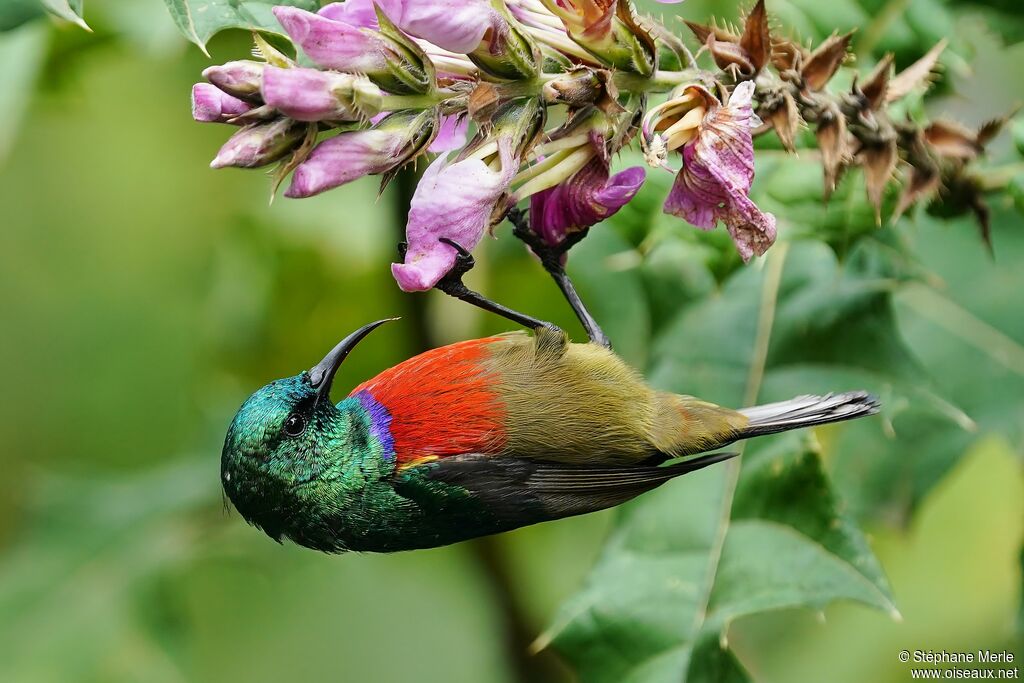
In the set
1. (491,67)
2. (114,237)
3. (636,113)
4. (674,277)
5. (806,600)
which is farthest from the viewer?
(114,237)

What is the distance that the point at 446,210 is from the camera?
1.76m

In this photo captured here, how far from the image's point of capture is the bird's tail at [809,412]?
8.49 feet

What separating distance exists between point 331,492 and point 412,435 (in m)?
0.26

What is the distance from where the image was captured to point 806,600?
241cm

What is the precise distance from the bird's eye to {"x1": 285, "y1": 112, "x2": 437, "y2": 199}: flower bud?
119 cm

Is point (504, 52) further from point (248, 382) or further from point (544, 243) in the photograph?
point (248, 382)

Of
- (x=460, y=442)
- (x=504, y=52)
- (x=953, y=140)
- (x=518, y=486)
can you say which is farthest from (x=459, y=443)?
(x=953, y=140)

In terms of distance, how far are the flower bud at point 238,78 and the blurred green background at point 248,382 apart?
53.8 inches

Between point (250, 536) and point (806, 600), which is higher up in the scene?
point (806, 600)

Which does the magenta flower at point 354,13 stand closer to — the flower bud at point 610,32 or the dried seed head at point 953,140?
the flower bud at point 610,32

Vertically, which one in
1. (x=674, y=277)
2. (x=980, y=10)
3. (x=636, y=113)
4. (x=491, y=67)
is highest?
(x=491, y=67)

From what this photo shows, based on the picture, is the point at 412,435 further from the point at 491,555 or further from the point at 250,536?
the point at 250,536

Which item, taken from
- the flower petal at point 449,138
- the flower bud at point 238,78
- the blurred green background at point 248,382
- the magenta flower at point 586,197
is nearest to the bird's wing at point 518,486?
the blurred green background at point 248,382

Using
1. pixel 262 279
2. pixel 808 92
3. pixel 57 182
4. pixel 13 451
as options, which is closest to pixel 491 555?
pixel 262 279
